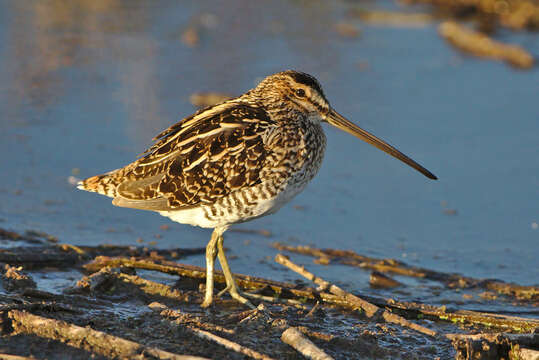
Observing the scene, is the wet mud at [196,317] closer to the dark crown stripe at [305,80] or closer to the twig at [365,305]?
the twig at [365,305]

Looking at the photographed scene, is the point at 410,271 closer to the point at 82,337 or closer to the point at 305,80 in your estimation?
the point at 305,80

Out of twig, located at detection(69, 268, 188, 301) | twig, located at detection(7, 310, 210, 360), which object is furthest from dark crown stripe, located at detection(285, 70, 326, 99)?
twig, located at detection(7, 310, 210, 360)

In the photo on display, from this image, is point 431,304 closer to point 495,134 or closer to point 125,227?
point 125,227

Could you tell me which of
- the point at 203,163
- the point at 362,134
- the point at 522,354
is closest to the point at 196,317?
the point at 203,163

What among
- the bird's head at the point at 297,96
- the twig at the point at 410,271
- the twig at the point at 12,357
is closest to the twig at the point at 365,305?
the twig at the point at 410,271

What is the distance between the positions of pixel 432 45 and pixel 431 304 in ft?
20.2

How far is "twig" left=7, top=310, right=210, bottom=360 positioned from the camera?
3.72 m

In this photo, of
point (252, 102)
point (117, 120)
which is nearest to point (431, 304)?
point (252, 102)

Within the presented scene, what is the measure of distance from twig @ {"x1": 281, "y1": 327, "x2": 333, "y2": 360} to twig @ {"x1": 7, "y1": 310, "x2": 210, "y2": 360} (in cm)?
61

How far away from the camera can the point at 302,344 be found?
3.97 metres

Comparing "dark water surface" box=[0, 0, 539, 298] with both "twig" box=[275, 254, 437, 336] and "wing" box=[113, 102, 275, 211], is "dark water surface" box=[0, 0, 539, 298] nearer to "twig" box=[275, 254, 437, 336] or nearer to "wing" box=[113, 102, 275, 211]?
"twig" box=[275, 254, 437, 336]

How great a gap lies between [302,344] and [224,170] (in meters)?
1.34

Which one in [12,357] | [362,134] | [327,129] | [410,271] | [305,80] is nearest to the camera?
[12,357]

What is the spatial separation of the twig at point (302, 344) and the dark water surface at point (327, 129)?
1.66m
